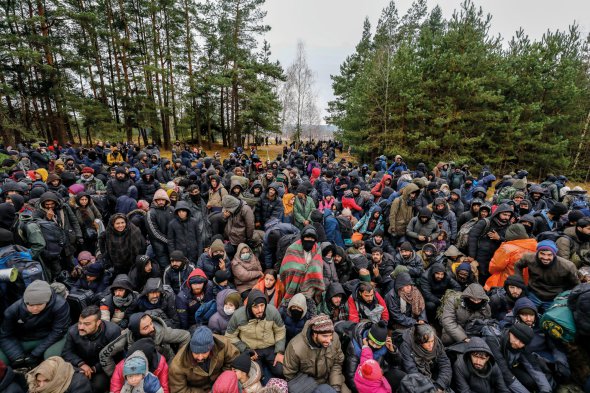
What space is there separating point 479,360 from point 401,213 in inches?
143

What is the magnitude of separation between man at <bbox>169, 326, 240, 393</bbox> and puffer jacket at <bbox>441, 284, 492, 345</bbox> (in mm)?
3323

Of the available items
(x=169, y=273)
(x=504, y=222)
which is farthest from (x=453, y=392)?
(x=169, y=273)

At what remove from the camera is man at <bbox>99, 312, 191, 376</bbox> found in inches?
134

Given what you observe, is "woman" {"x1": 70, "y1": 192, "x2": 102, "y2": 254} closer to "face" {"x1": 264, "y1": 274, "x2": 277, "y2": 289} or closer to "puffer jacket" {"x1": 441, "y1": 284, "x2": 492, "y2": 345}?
"face" {"x1": 264, "y1": 274, "x2": 277, "y2": 289}

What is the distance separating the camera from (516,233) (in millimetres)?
4867

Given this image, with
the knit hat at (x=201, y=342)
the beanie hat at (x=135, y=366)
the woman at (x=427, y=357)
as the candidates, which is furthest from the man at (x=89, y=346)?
the woman at (x=427, y=357)

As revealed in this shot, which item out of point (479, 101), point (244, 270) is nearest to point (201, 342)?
point (244, 270)

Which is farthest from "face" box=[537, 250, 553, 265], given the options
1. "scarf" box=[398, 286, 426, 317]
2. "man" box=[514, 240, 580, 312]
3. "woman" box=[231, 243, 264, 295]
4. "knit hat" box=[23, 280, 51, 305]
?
"knit hat" box=[23, 280, 51, 305]

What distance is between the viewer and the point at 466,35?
1520 cm

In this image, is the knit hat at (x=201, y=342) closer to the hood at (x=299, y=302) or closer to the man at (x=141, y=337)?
the man at (x=141, y=337)

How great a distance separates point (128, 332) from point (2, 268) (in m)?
2.05

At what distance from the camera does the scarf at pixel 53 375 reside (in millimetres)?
2809

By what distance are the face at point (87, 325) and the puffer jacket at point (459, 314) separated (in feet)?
16.5

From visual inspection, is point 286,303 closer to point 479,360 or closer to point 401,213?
point 479,360
